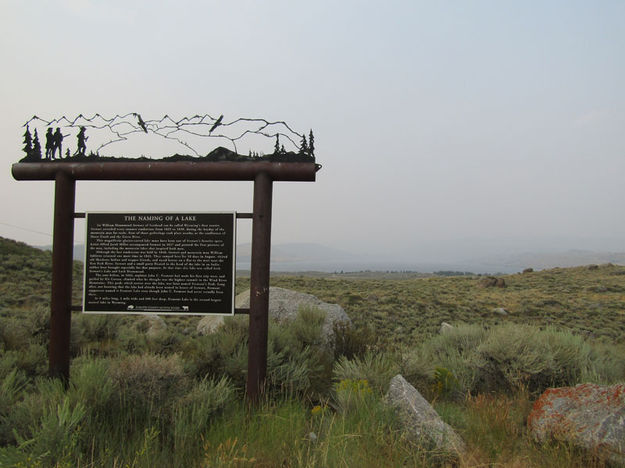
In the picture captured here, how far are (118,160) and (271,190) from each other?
2047mm

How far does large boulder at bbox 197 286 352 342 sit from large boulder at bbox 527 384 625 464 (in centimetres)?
395

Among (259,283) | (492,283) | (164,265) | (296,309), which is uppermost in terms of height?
(164,265)

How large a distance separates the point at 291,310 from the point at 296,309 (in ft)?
0.39

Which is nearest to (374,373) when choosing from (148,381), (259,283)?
(259,283)

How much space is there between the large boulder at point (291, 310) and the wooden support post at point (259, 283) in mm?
2156

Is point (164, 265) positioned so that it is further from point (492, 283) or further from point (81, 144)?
point (492, 283)

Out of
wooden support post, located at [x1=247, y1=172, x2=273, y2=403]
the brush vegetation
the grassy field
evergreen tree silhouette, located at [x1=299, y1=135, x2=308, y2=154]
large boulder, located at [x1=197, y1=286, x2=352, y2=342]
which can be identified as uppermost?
evergreen tree silhouette, located at [x1=299, y1=135, x2=308, y2=154]

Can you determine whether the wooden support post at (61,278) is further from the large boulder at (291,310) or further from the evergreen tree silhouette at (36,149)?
the large boulder at (291,310)

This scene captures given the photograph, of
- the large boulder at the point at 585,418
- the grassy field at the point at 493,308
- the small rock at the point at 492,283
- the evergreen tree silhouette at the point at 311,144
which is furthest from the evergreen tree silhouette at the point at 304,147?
the small rock at the point at 492,283

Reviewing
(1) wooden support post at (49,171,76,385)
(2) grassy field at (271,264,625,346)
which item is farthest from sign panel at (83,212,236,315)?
(2) grassy field at (271,264,625,346)

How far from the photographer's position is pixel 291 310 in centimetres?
904

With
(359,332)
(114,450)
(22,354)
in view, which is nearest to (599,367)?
(359,332)

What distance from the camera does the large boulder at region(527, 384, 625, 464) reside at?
3.41 meters

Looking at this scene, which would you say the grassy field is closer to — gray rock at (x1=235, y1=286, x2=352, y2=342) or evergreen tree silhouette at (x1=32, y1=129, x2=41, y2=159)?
gray rock at (x1=235, y1=286, x2=352, y2=342)
